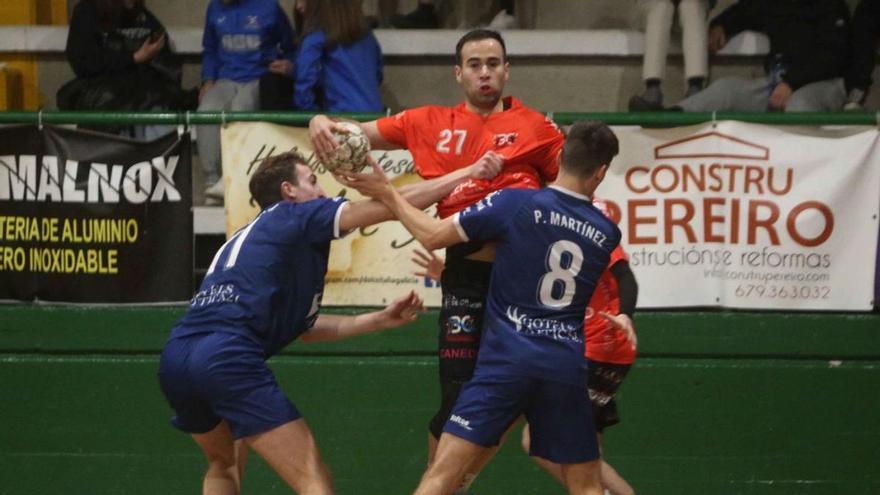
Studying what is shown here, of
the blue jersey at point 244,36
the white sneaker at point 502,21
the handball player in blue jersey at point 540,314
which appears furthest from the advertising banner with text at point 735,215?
the white sneaker at point 502,21

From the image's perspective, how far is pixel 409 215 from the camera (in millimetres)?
5418

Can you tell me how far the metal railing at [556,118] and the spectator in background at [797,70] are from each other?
1.01 meters

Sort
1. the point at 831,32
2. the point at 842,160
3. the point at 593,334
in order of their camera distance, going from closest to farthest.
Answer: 1. the point at 593,334
2. the point at 842,160
3. the point at 831,32

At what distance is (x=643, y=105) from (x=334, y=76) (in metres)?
1.95

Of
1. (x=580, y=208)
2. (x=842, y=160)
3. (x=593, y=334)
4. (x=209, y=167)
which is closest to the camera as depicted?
(x=580, y=208)

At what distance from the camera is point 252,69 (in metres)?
8.80

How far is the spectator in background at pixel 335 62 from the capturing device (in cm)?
827

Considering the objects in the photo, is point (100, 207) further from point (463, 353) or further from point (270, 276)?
point (463, 353)

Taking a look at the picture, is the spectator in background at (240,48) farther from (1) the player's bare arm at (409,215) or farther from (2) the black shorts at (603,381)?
(1) the player's bare arm at (409,215)

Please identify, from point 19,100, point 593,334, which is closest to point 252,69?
point 19,100

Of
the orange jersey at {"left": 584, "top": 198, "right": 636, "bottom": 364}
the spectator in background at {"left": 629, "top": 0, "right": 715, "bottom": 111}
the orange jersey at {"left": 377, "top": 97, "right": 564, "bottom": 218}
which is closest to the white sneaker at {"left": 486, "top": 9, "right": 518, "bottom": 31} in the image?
the spectator in background at {"left": 629, "top": 0, "right": 715, "bottom": 111}

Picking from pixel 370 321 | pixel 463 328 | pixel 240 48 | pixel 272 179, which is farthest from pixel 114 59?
pixel 463 328

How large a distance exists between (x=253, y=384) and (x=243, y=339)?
0.19 metres

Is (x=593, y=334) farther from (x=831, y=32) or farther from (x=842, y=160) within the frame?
(x=831, y=32)
